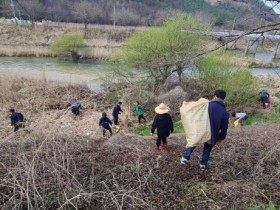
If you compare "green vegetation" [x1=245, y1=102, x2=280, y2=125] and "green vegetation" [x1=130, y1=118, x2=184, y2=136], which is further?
"green vegetation" [x1=245, y1=102, x2=280, y2=125]

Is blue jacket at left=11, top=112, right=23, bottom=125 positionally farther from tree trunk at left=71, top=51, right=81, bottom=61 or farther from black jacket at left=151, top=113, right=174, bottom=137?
tree trunk at left=71, top=51, right=81, bottom=61

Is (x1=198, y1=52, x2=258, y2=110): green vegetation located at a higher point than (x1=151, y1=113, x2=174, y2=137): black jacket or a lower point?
lower

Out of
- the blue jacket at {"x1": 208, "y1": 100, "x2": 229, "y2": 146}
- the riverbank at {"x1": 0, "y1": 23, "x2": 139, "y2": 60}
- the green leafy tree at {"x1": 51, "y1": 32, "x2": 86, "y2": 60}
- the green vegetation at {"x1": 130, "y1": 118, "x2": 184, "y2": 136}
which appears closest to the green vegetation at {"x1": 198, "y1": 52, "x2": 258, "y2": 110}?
the green vegetation at {"x1": 130, "y1": 118, "x2": 184, "y2": 136}

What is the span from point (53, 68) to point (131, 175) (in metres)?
25.5

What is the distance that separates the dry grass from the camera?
15.0 feet

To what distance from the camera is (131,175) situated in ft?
17.4

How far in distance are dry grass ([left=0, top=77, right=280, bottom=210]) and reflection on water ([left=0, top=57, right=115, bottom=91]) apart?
54.2 feet

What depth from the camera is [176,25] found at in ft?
60.6

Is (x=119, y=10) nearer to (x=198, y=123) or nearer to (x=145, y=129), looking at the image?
(x=145, y=129)

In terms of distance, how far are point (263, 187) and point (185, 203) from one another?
5.11 ft

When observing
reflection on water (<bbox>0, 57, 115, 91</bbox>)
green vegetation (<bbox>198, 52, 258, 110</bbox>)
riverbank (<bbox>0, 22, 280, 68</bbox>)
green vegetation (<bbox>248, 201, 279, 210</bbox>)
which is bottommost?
reflection on water (<bbox>0, 57, 115, 91</bbox>)

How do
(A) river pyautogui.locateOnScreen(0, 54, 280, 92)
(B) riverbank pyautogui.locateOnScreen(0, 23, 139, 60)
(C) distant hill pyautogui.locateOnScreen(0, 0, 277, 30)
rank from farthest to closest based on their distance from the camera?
(C) distant hill pyautogui.locateOnScreen(0, 0, 277, 30)
(B) riverbank pyautogui.locateOnScreen(0, 23, 139, 60)
(A) river pyautogui.locateOnScreen(0, 54, 280, 92)

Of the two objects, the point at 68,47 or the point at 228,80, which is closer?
the point at 228,80

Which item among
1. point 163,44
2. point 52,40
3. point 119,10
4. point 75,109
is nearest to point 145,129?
point 75,109
